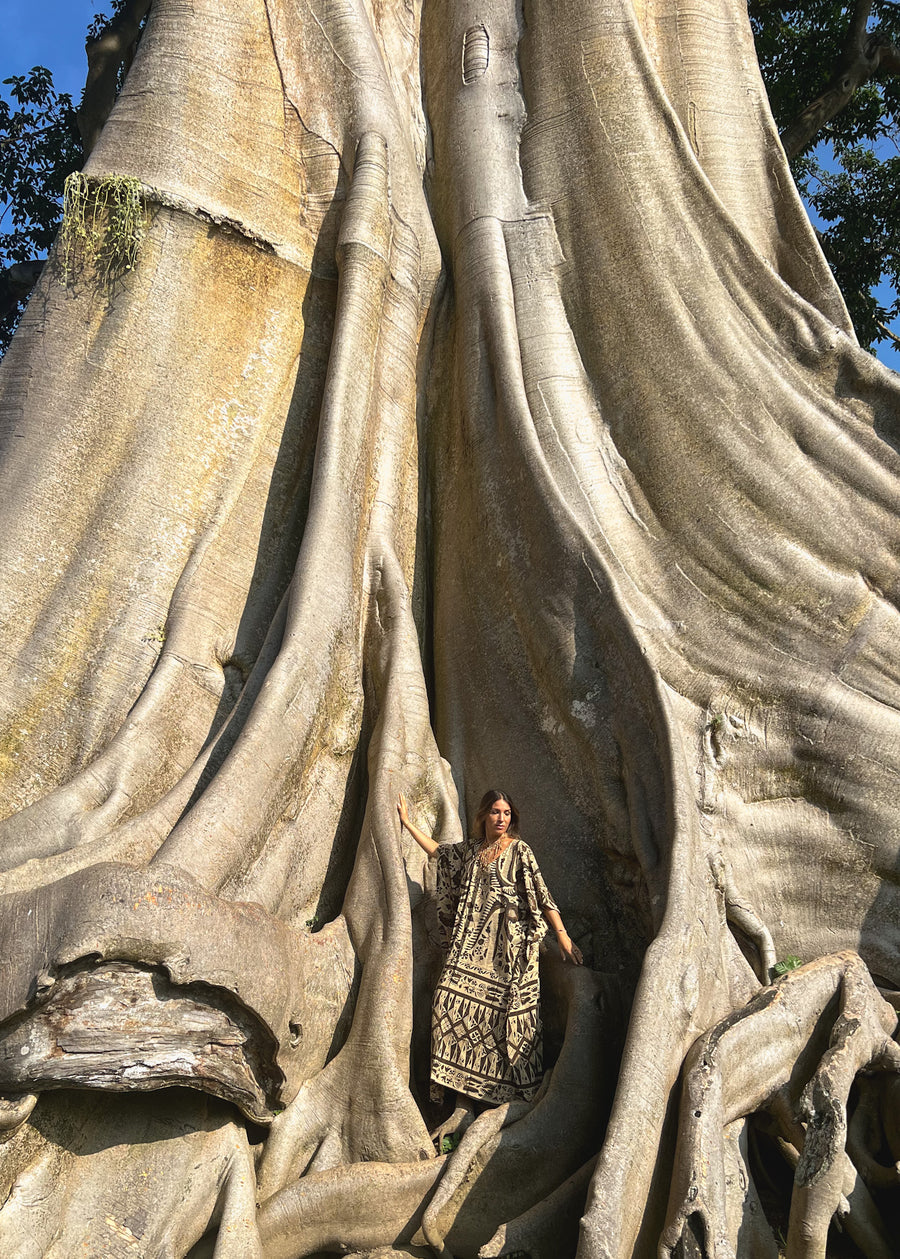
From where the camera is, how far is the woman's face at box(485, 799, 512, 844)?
3.99 m

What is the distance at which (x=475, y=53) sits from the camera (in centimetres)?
611

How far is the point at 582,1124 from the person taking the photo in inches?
138

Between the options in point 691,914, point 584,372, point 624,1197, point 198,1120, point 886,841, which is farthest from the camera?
point 584,372

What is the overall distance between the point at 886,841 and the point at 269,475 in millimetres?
2663

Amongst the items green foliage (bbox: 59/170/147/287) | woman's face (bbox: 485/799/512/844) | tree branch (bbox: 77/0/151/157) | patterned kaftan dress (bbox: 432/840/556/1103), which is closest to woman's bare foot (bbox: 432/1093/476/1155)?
patterned kaftan dress (bbox: 432/840/556/1103)

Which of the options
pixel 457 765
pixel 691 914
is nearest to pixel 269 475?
pixel 457 765

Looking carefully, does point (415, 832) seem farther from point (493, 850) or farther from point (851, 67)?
point (851, 67)

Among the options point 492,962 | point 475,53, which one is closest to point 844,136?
point 475,53

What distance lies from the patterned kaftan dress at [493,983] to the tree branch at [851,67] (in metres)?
6.67

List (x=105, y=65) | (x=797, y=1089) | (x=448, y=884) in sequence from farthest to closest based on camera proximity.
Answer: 1. (x=105, y=65)
2. (x=448, y=884)
3. (x=797, y=1089)

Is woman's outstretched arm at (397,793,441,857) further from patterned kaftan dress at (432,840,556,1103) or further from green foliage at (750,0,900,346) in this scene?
green foliage at (750,0,900,346)

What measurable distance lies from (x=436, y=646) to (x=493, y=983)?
1596 millimetres

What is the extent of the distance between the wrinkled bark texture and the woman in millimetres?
127

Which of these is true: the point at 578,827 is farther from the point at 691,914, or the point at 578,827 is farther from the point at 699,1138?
the point at 699,1138
